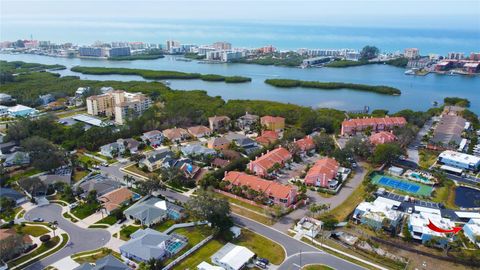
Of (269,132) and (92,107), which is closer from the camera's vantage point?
(269,132)

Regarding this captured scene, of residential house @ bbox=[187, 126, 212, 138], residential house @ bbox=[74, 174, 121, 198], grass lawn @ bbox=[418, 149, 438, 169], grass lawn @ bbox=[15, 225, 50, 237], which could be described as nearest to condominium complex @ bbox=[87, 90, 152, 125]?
residential house @ bbox=[187, 126, 212, 138]

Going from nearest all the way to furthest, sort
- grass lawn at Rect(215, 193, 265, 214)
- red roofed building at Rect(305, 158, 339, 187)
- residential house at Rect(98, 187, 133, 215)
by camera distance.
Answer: residential house at Rect(98, 187, 133, 215)
grass lawn at Rect(215, 193, 265, 214)
red roofed building at Rect(305, 158, 339, 187)

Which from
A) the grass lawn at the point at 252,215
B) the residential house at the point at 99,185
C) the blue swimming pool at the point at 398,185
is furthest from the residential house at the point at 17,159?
the blue swimming pool at the point at 398,185

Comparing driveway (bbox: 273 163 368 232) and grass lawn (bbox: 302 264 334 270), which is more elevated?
driveway (bbox: 273 163 368 232)

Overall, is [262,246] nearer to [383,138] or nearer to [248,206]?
[248,206]

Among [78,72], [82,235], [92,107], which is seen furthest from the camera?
[78,72]

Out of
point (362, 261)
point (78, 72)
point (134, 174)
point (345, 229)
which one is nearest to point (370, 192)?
point (345, 229)

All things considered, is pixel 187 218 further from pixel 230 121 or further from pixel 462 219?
pixel 230 121

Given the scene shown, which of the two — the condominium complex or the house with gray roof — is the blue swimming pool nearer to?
the house with gray roof
